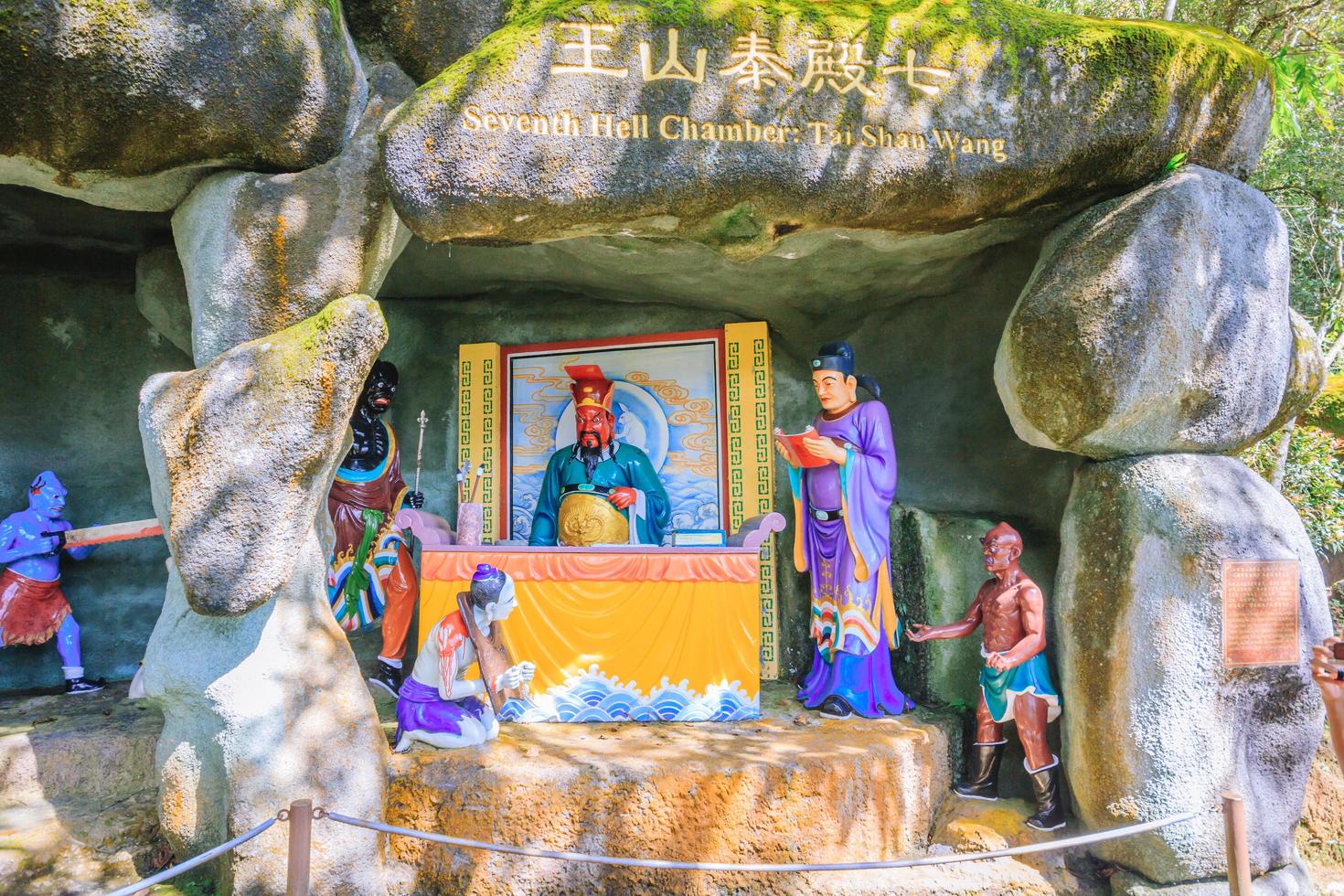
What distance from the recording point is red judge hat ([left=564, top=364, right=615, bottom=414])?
590cm

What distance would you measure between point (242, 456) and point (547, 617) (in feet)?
Answer: 6.16

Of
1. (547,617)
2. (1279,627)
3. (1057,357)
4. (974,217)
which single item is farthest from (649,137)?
(1279,627)

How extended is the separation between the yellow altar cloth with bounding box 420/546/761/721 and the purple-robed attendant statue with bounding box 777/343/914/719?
1.68 feet

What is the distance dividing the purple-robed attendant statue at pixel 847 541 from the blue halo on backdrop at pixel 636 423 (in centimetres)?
123

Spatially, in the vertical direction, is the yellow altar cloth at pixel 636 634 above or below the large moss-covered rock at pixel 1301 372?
below

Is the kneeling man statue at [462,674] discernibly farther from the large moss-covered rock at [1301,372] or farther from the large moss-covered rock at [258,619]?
the large moss-covered rock at [1301,372]

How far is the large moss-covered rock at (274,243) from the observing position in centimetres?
394

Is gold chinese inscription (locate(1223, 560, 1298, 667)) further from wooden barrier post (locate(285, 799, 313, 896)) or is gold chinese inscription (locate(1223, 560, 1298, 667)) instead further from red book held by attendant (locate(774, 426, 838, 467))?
wooden barrier post (locate(285, 799, 313, 896))

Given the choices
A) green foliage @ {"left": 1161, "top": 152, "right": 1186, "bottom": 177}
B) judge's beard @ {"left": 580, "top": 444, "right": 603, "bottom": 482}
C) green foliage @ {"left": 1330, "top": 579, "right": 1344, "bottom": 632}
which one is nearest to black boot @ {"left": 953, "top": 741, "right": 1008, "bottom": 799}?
judge's beard @ {"left": 580, "top": 444, "right": 603, "bottom": 482}

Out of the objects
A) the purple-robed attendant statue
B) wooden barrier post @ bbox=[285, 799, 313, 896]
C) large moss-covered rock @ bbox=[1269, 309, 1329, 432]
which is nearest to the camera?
wooden barrier post @ bbox=[285, 799, 313, 896]

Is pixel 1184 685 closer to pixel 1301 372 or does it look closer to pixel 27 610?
pixel 1301 372

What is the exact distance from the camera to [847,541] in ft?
16.7

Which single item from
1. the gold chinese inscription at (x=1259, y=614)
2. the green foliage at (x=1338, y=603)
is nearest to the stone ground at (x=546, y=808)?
the gold chinese inscription at (x=1259, y=614)

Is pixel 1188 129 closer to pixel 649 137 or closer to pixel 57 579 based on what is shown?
pixel 649 137
